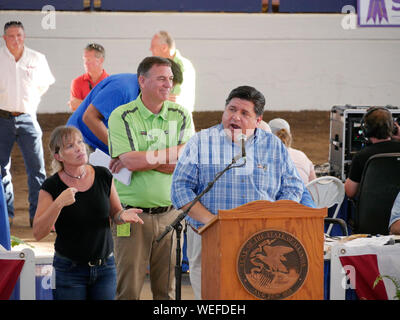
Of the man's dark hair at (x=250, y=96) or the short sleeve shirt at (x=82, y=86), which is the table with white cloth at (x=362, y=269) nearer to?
the man's dark hair at (x=250, y=96)

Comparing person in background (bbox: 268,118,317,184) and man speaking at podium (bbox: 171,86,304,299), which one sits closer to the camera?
man speaking at podium (bbox: 171,86,304,299)

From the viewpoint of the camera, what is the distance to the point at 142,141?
4145 mm

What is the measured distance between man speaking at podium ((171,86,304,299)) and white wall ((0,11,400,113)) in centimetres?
894

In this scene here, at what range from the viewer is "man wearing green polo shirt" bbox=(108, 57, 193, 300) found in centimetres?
406

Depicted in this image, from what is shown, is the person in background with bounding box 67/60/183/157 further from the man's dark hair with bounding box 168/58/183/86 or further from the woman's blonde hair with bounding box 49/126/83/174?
the woman's blonde hair with bounding box 49/126/83/174

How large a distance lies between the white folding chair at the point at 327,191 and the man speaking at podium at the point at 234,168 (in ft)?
6.84

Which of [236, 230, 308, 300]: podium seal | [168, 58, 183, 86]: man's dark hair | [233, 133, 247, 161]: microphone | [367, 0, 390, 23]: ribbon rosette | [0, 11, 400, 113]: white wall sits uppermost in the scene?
[367, 0, 390, 23]: ribbon rosette

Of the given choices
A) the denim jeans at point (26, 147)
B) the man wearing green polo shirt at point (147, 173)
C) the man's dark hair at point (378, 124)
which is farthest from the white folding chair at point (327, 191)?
the denim jeans at point (26, 147)

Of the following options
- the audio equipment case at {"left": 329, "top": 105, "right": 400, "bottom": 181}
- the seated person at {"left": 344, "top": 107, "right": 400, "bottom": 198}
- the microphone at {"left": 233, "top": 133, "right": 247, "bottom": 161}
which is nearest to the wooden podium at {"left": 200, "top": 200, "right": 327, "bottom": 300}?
the microphone at {"left": 233, "top": 133, "right": 247, "bottom": 161}

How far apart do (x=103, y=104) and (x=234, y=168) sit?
1698mm

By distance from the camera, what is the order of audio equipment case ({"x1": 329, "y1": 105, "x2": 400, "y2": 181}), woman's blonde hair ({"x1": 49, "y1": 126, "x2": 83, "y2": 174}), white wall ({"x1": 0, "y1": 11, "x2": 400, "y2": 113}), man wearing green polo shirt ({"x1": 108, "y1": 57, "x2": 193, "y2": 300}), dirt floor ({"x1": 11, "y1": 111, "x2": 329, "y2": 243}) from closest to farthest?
woman's blonde hair ({"x1": 49, "y1": 126, "x2": 83, "y2": 174}), man wearing green polo shirt ({"x1": 108, "y1": 57, "x2": 193, "y2": 300}), audio equipment case ({"x1": 329, "y1": 105, "x2": 400, "y2": 181}), dirt floor ({"x1": 11, "y1": 111, "x2": 329, "y2": 243}), white wall ({"x1": 0, "y1": 11, "x2": 400, "y2": 113})

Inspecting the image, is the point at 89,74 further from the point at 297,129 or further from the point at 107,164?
the point at 297,129

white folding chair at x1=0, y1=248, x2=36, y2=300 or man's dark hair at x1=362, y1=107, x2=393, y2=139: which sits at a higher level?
man's dark hair at x1=362, y1=107, x2=393, y2=139
